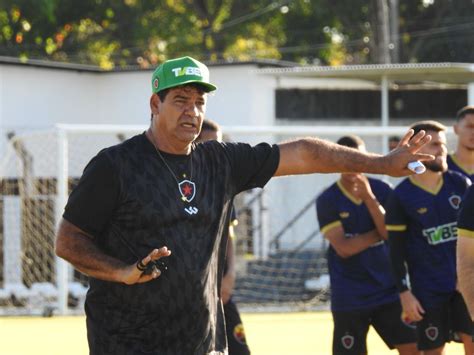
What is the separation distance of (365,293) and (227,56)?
32905 mm

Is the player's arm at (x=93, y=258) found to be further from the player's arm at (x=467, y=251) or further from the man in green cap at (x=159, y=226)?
the player's arm at (x=467, y=251)

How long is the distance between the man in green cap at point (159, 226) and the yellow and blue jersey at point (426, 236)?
2666mm

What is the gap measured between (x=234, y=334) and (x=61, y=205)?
23.3ft

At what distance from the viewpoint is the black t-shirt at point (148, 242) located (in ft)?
17.9

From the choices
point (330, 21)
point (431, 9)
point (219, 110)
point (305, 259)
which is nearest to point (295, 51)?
point (330, 21)

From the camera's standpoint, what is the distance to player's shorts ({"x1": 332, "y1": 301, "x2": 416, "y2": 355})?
866 cm

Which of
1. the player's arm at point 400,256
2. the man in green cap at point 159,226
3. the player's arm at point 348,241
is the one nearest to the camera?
the man in green cap at point 159,226

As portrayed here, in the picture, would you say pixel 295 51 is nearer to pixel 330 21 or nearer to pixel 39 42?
pixel 330 21

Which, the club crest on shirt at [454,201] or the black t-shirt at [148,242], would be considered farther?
the club crest on shirt at [454,201]

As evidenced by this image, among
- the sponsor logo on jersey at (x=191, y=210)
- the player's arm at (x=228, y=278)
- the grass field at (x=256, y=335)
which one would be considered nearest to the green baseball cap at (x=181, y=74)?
the sponsor logo on jersey at (x=191, y=210)

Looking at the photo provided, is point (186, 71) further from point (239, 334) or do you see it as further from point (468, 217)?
point (239, 334)

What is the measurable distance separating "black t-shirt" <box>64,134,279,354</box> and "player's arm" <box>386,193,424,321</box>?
113 inches

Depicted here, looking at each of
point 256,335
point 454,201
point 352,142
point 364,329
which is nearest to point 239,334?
point 364,329

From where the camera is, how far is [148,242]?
546 centimetres
